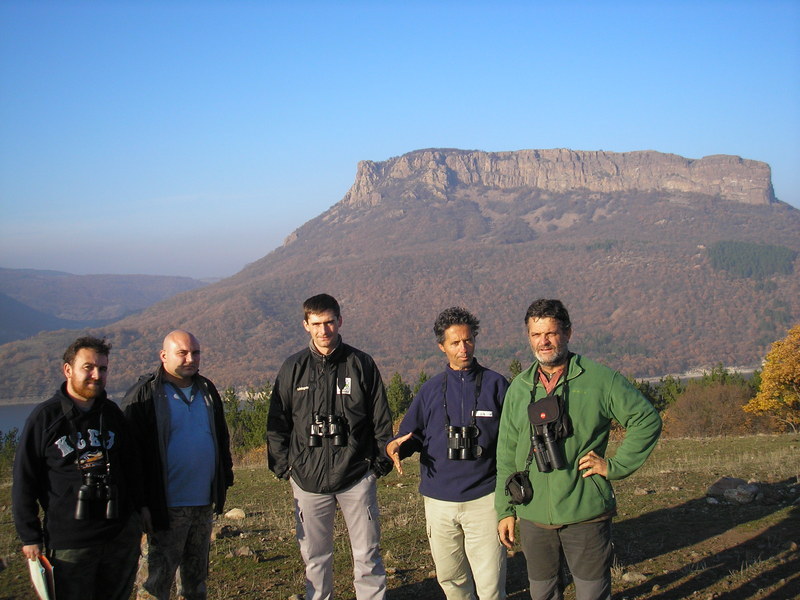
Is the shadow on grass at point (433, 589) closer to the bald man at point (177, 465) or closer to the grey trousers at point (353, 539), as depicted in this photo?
the grey trousers at point (353, 539)

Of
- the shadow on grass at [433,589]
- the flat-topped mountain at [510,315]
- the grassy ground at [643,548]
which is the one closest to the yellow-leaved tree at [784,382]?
the grassy ground at [643,548]

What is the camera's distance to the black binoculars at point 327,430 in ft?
15.4

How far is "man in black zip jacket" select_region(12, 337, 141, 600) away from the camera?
12.9 ft

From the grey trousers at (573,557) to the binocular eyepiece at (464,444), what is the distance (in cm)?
61

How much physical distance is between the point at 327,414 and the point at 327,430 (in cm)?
12

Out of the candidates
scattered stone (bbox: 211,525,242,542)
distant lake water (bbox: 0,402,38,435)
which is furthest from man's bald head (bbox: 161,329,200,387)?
distant lake water (bbox: 0,402,38,435)

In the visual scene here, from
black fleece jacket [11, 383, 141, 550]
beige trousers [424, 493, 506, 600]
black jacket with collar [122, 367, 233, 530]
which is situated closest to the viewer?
black fleece jacket [11, 383, 141, 550]

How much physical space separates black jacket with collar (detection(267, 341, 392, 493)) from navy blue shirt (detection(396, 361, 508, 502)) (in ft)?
0.78

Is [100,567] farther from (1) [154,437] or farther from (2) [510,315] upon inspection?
(2) [510,315]

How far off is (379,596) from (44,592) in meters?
2.00

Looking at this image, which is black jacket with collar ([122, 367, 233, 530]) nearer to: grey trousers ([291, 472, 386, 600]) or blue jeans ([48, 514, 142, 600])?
blue jeans ([48, 514, 142, 600])

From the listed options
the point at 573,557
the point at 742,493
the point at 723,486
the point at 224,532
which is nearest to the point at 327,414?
the point at 573,557

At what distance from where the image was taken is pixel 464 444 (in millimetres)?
4523

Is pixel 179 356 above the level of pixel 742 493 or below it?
above
